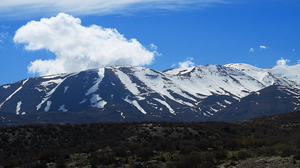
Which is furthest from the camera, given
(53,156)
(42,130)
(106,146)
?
(42,130)

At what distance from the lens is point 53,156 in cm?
3338

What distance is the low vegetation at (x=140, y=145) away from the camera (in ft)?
91.8

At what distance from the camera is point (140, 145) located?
36.1 m

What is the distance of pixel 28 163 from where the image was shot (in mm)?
31062

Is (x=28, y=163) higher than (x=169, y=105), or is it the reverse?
(x=28, y=163)

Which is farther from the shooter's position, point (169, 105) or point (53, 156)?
point (169, 105)

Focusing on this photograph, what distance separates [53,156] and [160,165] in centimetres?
1178

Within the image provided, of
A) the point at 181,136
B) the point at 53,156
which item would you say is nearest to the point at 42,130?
the point at 53,156

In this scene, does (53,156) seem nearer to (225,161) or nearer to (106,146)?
(106,146)

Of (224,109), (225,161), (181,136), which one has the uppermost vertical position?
(225,161)

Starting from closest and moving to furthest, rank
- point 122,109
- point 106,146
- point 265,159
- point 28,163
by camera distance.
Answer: point 265,159, point 28,163, point 106,146, point 122,109

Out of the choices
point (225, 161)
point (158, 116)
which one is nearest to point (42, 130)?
point (225, 161)

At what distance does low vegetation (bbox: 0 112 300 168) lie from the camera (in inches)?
1101

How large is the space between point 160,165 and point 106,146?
47.4 ft
